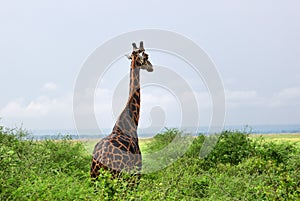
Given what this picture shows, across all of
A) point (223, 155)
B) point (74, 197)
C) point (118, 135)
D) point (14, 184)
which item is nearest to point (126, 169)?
point (118, 135)

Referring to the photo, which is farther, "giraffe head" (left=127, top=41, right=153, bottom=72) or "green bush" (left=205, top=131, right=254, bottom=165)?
"green bush" (left=205, top=131, right=254, bottom=165)

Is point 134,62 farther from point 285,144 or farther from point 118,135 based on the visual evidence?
point 285,144

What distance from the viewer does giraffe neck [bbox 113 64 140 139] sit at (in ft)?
29.0

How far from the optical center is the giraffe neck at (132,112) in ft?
29.0

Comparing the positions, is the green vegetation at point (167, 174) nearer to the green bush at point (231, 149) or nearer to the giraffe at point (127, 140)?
the green bush at point (231, 149)

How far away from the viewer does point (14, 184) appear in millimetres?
7141

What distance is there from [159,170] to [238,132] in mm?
3375

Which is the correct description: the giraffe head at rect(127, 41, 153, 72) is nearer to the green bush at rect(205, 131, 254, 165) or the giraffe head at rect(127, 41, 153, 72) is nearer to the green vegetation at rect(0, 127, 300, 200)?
the green vegetation at rect(0, 127, 300, 200)

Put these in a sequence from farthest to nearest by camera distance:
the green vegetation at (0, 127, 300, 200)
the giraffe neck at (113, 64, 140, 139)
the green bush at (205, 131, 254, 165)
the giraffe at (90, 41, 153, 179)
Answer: the green bush at (205, 131, 254, 165), the giraffe neck at (113, 64, 140, 139), the giraffe at (90, 41, 153, 179), the green vegetation at (0, 127, 300, 200)

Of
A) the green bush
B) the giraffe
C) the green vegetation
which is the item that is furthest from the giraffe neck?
the green bush

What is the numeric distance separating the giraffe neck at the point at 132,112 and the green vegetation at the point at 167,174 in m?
1.05

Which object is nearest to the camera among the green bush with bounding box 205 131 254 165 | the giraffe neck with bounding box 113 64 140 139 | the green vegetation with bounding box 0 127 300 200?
the green vegetation with bounding box 0 127 300 200

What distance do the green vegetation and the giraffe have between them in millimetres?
306

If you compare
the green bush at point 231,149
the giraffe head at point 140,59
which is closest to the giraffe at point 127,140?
the giraffe head at point 140,59
